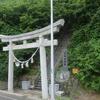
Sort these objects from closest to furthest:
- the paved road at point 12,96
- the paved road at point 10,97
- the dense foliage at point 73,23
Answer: the dense foliage at point 73,23, the paved road at point 12,96, the paved road at point 10,97

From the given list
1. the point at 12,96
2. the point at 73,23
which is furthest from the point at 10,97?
the point at 73,23

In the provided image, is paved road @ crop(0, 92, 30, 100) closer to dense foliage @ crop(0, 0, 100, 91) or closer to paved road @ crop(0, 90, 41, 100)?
paved road @ crop(0, 90, 41, 100)

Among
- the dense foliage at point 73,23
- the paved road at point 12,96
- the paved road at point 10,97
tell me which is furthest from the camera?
the paved road at point 10,97

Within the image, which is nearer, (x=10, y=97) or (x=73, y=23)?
(x=10, y=97)

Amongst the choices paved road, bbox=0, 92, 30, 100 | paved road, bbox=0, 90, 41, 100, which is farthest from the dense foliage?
paved road, bbox=0, 92, 30, 100

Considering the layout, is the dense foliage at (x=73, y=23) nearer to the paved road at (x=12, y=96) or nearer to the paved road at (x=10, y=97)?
the paved road at (x=12, y=96)

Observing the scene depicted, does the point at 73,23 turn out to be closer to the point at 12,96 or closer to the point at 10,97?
the point at 12,96

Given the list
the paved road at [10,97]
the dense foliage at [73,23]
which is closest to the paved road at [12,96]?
the paved road at [10,97]

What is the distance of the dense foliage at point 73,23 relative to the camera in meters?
15.1

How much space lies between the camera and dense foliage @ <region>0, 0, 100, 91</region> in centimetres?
1514

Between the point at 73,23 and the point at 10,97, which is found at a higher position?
the point at 73,23

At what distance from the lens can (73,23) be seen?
66.9 ft

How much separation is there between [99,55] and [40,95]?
4174mm

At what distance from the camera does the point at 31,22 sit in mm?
21094
